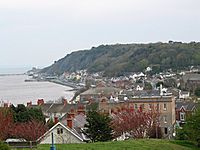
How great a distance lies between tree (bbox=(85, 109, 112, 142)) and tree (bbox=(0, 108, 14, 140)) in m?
5.14

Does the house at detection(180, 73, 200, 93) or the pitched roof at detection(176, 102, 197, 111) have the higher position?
the house at detection(180, 73, 200, 93)

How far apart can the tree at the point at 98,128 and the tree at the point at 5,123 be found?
5.14 m

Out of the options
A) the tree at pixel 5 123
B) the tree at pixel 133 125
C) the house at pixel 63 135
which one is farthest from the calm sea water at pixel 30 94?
the house at pixel 63 135

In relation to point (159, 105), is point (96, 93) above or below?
below

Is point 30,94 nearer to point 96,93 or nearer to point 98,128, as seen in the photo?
point 96,93

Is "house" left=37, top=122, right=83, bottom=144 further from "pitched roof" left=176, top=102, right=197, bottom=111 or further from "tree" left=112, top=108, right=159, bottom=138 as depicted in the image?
"pitched roof" left=176, top=102, right=197, bottom=111

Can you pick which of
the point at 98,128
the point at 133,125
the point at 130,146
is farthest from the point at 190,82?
the point at 130,146

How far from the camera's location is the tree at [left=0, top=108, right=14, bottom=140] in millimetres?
28134

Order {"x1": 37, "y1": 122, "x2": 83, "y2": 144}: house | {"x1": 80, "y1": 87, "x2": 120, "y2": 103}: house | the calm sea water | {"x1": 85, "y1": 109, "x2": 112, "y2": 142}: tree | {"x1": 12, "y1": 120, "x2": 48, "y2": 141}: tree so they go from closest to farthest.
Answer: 1. {"x1": 85, "y1": 109, "x2": 112, "y2": 142}: tree
2. {"x1": 37, "y1": 122, "x2": 83, "y2": 144}: house
3. {"x1": 12, "y1": 120, "x2": 48, "y2": 141}: tree
4. {"x1": 80, "y1": 87, "x2": 120, "y2": 103}: house
5. the calm sea water

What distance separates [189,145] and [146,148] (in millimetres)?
3982

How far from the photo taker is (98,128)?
25703 mm

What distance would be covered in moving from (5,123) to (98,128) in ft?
21.3


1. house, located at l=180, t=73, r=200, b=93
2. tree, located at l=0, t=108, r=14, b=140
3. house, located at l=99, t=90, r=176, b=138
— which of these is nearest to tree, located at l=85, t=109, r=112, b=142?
tree, located at l=0, t=108, r=14, b=140

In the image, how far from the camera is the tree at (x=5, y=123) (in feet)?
92.3
